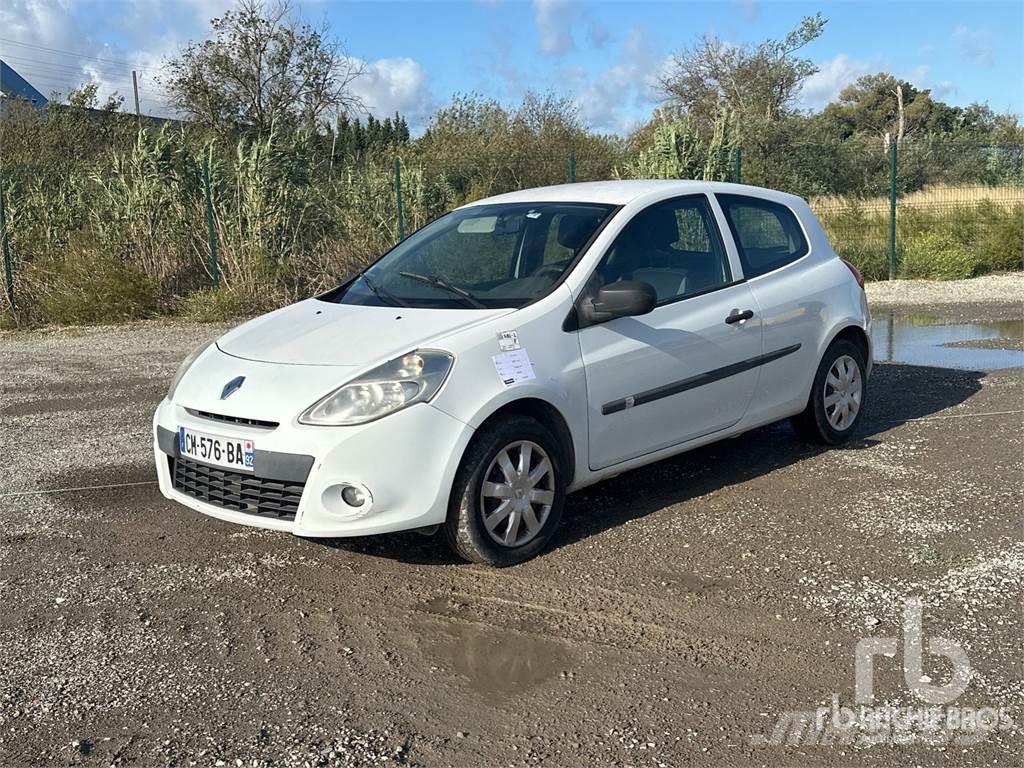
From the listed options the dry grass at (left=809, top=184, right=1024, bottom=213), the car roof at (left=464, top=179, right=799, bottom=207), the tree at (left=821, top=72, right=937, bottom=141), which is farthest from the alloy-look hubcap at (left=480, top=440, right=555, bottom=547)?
the tree at (left=821, top=72, right=937, bottom=141)

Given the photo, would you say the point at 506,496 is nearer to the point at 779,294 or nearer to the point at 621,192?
the point at 621,192

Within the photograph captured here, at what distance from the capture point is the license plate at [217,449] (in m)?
4.27

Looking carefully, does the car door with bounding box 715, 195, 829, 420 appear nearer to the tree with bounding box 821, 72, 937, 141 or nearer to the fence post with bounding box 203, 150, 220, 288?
the fence post with bounding box 203, 150, 220, 288

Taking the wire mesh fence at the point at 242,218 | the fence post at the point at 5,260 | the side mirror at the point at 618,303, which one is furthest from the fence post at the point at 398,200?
the side mirror at the point at 618,303

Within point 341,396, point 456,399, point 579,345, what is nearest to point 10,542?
point 341,396

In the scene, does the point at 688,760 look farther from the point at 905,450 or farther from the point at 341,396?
the point at 905,450

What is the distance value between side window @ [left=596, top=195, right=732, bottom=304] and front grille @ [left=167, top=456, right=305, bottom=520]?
6.13 feet

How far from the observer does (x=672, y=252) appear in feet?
18.0

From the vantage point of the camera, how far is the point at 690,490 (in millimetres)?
5656

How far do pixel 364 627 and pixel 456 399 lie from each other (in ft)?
3.27

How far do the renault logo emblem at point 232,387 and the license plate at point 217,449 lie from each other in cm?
18

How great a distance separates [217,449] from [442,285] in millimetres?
1453

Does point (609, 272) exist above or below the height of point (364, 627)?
above

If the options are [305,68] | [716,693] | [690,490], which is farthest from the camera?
[305,68]
